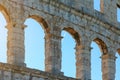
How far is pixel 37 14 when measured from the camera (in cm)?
2519

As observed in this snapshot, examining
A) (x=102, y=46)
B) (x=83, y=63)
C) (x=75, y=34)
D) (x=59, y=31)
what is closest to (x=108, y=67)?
(x=102, y=46)

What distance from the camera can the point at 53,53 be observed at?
25.4 m

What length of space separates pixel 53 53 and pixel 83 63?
2131 mm

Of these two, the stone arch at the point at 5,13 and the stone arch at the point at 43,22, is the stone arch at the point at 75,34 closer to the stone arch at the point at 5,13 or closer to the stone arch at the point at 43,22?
the stone arch at the point at 43,22

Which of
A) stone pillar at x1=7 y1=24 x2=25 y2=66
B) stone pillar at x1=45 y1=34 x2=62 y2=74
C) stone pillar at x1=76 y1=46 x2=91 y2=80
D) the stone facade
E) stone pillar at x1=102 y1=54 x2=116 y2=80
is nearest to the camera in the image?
stone pillar at x1=7 y1=24 x2=25 y2=66

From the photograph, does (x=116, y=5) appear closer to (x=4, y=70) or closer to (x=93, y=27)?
(x=93, y=27)

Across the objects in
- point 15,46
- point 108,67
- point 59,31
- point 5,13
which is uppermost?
point 5,13

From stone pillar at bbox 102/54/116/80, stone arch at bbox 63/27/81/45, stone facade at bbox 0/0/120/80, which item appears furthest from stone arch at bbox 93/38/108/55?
stone arch at bbox 63/27/81/45

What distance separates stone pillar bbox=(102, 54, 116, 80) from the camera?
92.5 ft

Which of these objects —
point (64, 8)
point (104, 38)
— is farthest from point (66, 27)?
point (104, 38)

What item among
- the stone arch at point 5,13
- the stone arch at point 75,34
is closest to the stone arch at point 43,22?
the stone arch at point 75,34

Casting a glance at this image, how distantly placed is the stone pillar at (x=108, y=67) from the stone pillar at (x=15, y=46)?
5.95m

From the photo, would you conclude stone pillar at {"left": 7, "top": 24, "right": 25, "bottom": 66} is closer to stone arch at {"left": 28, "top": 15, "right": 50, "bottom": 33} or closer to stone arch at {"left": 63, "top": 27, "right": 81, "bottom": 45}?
stone arch at {"left": 28, "top": 15, "right": 50, "bottom": 33}

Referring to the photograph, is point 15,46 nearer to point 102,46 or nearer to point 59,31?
point 59,31
